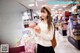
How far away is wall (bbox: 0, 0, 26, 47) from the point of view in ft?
11.4

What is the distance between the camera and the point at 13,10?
11.5 feet

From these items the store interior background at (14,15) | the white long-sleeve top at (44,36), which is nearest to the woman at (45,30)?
the white long-sleeve top at (44,36)

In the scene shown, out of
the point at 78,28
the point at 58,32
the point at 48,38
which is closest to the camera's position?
the point at 48,38

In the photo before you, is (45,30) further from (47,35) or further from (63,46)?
(63,46)

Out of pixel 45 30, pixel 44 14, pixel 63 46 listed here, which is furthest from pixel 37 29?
pixel 63 46

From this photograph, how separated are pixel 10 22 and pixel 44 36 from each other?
2.76ft

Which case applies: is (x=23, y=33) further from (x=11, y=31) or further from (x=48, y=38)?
(x=48, y=38)

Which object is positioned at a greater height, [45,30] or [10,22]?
[10,22]

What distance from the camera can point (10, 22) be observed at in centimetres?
350

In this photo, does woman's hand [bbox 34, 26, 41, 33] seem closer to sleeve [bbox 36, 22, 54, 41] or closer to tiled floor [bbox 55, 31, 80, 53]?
sleeve [bbox 36, 22, 54, 41]

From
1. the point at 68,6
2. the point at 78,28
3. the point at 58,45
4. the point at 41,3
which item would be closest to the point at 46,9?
the point at 41,3

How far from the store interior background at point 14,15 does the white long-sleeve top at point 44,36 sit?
331mm

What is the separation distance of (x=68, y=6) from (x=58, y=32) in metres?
0.64

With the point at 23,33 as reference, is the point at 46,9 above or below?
above
